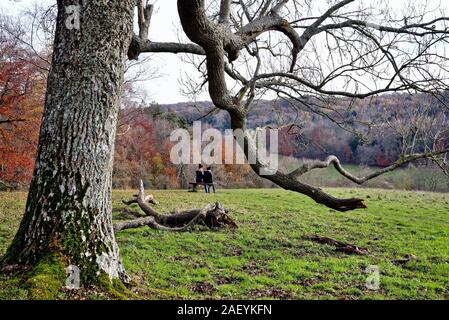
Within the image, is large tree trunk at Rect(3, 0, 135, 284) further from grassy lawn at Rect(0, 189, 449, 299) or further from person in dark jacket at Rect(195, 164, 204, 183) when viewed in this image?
person in dark jacket at Rect(195, 164, 204, 183)

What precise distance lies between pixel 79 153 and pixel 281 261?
13.5ft

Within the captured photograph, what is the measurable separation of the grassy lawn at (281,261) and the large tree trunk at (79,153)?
0.48 metres

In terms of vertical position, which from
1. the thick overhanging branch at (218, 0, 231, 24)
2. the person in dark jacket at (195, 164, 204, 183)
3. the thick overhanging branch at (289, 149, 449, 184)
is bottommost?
the person in dark jacket at (195, 164, 204, 183)

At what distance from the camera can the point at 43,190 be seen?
3340mm

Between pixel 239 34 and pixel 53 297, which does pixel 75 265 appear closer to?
pixel 53 297

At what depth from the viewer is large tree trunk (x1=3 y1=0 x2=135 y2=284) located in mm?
3295

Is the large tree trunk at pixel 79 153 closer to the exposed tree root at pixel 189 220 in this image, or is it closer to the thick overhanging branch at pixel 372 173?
the thick overhanging branch at pixel 372 173

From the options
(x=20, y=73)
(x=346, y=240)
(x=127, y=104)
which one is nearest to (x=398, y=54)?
(x=346, y=240)

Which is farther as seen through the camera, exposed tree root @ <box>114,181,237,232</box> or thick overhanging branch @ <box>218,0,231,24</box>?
exposed tree root @ <box>114,181,237,232</box>

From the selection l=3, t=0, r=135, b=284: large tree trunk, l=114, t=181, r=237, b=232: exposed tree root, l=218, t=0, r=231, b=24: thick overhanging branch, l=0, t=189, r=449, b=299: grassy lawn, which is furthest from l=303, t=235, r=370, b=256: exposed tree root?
l=3, t=0, r=135, b=284: large tree trunk

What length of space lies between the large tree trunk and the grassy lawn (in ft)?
1.56

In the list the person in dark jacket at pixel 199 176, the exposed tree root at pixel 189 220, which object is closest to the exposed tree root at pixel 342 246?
the exposed tree root at pixel 189 220

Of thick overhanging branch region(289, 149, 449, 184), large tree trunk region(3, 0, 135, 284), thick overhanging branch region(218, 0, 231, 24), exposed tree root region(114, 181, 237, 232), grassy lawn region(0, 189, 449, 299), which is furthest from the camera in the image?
exposed tree root region(114, 181, 237, 232)

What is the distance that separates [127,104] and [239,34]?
2065 cm
